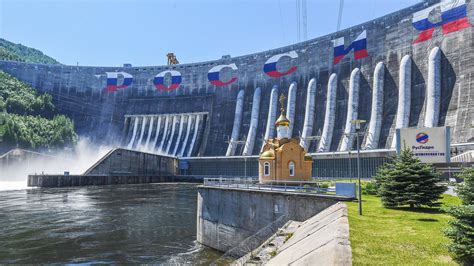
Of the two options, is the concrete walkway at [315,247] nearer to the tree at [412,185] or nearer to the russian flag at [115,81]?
the tree at [412,185]

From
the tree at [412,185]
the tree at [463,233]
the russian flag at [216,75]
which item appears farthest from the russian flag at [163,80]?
the tree at [463,233]

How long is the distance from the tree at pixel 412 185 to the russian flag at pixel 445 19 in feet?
174

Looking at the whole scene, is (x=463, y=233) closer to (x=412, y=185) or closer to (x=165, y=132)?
(x=412, y=185)

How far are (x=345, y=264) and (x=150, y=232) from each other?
2215 centimetres

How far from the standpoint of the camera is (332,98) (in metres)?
77.5

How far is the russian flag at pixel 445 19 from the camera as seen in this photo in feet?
202

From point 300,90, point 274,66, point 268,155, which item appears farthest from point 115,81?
point 268,155

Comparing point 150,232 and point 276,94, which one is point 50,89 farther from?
point 150,232

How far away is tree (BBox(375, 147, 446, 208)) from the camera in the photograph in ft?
64.2

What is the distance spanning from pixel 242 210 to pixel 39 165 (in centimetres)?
6515

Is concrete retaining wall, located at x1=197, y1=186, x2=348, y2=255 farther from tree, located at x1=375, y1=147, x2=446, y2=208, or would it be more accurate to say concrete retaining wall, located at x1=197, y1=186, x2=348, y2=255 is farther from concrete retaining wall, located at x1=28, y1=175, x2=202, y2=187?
concrete retaining wall, located at x1=28, y1=175, x2=202, y2=187

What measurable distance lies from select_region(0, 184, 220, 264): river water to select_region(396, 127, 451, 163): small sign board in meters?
23.0

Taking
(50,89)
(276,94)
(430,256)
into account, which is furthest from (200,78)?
(430,256)

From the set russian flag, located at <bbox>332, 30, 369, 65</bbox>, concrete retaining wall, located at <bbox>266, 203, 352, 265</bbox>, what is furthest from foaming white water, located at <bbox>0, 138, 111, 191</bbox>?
russian flag, located at <bbox>332, 30, 369, 65</bbox>
